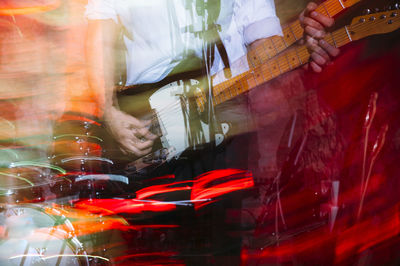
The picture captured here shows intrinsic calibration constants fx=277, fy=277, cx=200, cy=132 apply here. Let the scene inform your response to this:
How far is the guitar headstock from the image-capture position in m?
0.94

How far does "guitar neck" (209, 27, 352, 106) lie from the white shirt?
0.06 m

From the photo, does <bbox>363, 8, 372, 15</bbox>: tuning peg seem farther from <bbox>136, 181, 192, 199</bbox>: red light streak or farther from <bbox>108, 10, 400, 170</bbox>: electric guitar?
<bbox>136, 181, 192, 199</bbox>: red light streak

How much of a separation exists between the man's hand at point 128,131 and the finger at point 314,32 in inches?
37.9

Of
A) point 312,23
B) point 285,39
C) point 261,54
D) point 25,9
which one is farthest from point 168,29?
point 25,9

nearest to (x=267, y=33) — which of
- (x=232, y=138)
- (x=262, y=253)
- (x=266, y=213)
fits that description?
(x=232, y=138)

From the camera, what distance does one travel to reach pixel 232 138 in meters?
1.55

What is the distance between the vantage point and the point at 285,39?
49.3 inches

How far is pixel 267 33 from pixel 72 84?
4.54 ft

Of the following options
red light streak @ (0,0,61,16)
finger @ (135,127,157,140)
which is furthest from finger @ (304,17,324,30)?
red light streak @ (0,0,61,16)

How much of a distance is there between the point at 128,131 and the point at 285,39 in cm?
99

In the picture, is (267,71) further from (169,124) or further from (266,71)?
(169,124)

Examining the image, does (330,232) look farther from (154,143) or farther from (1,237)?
(1,237)

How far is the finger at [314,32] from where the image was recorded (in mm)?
1127

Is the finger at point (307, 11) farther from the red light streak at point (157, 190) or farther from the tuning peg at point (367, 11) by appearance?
the red light streak at point (157, 190)
